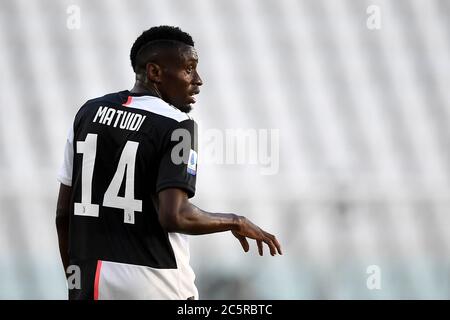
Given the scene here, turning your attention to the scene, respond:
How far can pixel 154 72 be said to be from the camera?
263 cm

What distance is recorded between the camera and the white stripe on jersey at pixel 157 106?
2.46m

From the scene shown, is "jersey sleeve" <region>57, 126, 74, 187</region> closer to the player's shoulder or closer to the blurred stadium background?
the player's shoulder

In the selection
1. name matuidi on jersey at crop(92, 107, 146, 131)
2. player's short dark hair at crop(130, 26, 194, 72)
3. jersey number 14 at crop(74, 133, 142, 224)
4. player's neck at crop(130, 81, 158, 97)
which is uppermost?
player's short dark hair at crop(130, 26, 194, 72)

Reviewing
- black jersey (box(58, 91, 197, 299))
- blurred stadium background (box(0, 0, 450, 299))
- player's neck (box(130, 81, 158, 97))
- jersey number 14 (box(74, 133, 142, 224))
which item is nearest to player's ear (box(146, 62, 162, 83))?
player's neck (box(130, 81, 158, 97))

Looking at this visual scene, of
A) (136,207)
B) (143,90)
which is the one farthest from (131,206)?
(143,90)

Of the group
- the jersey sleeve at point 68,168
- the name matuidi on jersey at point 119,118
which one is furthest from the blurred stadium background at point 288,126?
the name matuidi on jersey at point 119,118

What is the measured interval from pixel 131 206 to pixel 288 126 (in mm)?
3925

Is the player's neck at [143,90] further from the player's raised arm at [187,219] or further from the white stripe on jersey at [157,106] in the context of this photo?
the player's raised arm at [187,219]

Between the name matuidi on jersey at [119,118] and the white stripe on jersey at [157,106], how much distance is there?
0.04 m

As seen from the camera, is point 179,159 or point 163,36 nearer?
point 179,159

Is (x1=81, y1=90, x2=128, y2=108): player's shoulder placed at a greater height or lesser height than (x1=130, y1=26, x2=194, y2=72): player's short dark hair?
lesser

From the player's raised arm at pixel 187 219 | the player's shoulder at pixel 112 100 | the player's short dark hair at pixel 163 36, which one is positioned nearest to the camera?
the player's raised arm at pixel 187 219

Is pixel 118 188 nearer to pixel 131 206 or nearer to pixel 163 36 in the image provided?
pixel 131 206

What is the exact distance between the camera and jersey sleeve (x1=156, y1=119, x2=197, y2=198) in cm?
232
